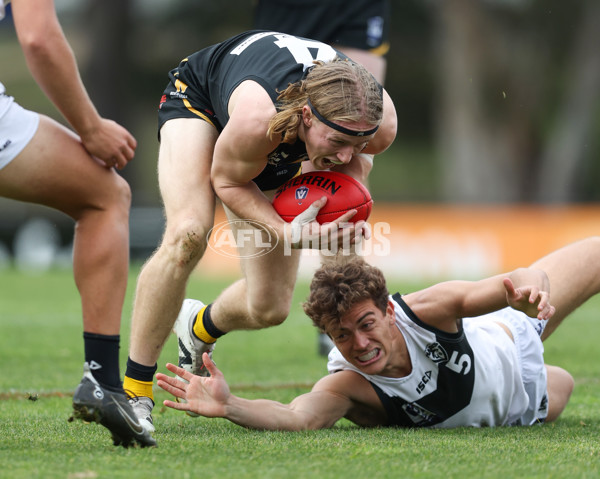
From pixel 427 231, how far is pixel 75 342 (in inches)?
324

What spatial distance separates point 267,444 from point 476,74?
20927mm

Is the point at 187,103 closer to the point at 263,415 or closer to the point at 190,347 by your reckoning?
the point at 190,347

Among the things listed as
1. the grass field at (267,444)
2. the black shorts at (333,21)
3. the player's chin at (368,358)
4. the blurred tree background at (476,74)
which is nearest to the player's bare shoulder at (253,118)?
the player's chin at (368,358)

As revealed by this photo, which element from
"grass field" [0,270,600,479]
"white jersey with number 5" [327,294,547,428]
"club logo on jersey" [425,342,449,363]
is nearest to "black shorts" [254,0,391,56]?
"grass field" [0,270,600,479]

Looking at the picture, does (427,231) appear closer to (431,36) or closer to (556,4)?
(556,4)

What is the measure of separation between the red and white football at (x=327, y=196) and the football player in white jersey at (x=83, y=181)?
103cm

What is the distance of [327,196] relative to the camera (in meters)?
4.56

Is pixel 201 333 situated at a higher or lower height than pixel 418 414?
higher

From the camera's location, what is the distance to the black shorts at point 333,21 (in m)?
7.12

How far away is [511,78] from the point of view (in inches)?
1021

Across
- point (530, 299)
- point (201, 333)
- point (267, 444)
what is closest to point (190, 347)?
point (201, 333)

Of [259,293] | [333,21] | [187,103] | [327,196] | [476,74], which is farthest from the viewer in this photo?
[476,74]

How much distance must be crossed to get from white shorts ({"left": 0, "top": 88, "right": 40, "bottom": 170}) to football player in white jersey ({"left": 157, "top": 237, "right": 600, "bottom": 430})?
1.17 m

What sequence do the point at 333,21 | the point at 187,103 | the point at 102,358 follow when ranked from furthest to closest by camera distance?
the point at 333,21 < the point at 187,103 < the point at 102,358
